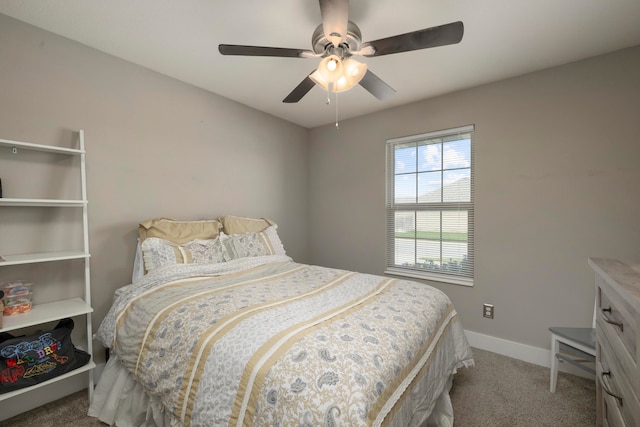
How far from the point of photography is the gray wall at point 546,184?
2.01m

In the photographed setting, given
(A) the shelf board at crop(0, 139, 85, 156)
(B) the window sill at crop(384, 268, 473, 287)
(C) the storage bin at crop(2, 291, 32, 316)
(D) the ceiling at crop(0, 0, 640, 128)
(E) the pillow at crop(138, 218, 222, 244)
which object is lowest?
(B) the window sill at crop(384, 268, 473, 287)

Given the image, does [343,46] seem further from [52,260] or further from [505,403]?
[505,403]

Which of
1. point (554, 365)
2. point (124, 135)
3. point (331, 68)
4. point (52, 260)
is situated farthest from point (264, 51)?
point (554, 365)

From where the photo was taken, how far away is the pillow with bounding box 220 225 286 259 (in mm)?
2387

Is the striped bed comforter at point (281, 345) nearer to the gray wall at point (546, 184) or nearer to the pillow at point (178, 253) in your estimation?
the pillow at point (178, 253)

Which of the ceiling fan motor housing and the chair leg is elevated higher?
the ceiling fan motor housing

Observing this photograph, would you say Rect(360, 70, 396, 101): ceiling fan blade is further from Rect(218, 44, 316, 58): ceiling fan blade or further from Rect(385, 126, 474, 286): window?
Rect(385, 126, 474, 286): window

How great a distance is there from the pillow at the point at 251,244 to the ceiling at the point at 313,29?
1453 mm

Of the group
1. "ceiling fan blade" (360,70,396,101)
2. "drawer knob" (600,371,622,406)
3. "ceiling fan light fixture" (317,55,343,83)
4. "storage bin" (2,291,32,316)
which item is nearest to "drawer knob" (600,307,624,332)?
"drawer knob" (600,371,622,406)

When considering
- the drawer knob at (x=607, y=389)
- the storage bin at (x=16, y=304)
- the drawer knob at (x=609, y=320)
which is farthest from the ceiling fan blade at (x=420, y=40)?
the storage bin at (x=16, y=304)

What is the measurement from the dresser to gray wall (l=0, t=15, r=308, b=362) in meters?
2.87

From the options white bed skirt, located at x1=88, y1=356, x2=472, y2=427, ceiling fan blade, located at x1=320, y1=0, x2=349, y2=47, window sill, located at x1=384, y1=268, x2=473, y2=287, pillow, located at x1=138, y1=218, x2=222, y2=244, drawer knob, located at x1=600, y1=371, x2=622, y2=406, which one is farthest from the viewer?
window sill, located at x1=384, y1=268, x2=473, y2=287

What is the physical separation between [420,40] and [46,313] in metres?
2.66

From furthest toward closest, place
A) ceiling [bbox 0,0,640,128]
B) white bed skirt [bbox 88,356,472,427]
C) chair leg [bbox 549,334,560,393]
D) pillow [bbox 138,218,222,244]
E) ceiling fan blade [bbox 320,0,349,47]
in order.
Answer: pillow [bbox 138,218,222,244] < chair leg [bbox 549,334,560,393] < ceiling [bbox 0,0,640,128] < white bed skirt [bbox 88,356,472,427] < ceiling fan blade [bbox 320,0,349,47]
